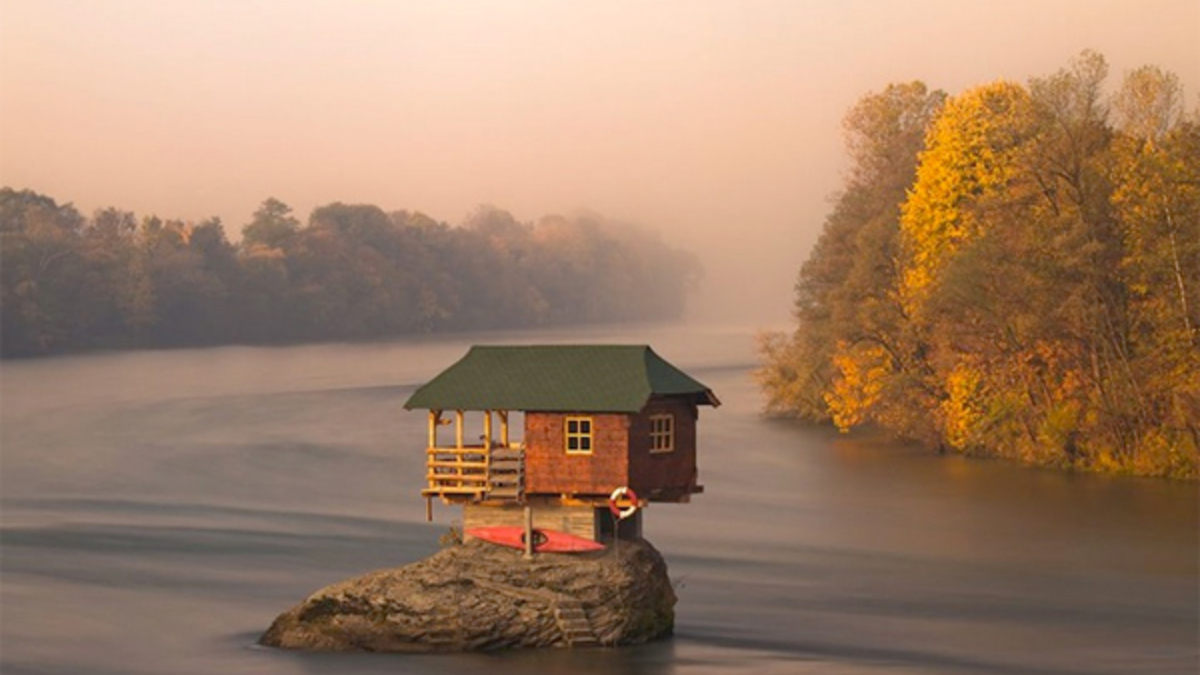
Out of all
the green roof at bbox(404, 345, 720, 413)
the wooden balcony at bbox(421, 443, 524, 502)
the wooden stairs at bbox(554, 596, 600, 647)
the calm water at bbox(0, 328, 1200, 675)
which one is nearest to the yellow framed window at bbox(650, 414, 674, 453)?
the green roof at bbox(404, 345, 720, 413)

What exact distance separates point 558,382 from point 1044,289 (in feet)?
145

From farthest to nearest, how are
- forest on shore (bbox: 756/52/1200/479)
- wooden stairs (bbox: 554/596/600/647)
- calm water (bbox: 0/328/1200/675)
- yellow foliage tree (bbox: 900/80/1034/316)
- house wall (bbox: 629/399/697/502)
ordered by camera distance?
yellow foliage tree (bbox: 900/80/1034/316) < forest on shore (bbox: 756/52/1200/479) < calm water (bbox: 0/328/1200/675) < house wall (bbox: 629/399/697/502) < wooden stairs (bbox: 554/596/600/647)

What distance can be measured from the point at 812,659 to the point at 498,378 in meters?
11.1

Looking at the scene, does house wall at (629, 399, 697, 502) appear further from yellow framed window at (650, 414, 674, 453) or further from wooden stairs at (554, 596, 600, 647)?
wooden stairs at (554, 596, 600, 647)

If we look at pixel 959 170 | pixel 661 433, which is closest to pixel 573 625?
pixel 661 433

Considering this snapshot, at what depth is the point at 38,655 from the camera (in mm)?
52125

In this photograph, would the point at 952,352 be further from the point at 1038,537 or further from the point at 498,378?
the point at 498,378

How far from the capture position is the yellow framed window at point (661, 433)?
4694 centimetres

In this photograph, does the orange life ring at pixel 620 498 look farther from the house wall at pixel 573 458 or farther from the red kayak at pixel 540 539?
the red kayak at pixel 540 539

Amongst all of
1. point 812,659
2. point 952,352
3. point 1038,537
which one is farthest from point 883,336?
point 812,659

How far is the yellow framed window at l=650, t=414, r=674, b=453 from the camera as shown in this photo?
4694cm

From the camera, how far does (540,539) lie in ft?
152

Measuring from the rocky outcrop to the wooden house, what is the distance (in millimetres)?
1278

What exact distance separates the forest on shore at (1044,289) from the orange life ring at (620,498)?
1697 inches
